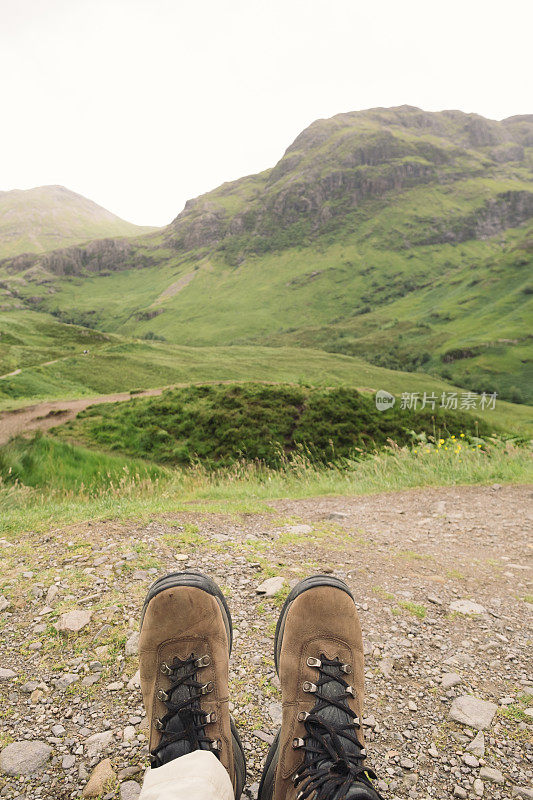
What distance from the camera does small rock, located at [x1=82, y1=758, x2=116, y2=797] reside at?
73.6 inches

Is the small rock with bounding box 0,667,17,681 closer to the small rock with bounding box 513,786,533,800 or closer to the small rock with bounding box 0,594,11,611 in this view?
the small rock with bounding box 0,594,11,611

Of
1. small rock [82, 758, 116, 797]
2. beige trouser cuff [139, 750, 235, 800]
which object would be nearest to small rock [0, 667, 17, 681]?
small rock [82, 758, 116, 797]

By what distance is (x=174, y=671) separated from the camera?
2318 mm

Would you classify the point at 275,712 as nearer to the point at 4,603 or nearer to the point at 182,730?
the point at 182,730

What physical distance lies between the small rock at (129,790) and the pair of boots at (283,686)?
12 cm

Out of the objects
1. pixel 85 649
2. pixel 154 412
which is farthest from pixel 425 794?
pixel 154 412

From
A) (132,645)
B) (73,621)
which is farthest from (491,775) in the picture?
(73,621)

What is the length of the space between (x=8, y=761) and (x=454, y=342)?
107 metres

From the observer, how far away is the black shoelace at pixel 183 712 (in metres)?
2.04

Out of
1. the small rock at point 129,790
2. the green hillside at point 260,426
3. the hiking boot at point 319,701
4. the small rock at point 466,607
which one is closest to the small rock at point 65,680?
the small rock at point 129,790

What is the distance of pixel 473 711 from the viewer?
231 cm

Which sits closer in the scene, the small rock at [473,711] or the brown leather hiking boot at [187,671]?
the brown leather hiking boot at [187,671]

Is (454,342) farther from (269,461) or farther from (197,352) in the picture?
(269,461)

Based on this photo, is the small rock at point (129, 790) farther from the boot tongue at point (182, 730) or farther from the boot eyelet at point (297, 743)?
the boot eyelet at point (297, 743)
